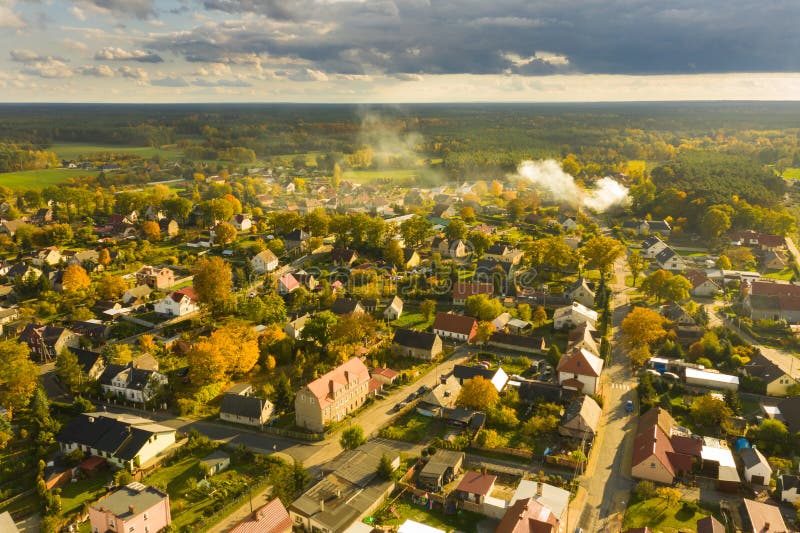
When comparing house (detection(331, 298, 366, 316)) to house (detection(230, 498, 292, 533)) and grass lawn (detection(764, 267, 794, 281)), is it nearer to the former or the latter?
house (detection(230, 498, 292, 533))

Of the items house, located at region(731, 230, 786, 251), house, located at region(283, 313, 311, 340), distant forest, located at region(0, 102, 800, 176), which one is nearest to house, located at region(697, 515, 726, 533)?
house, located at region(283, 313, 311, 340)

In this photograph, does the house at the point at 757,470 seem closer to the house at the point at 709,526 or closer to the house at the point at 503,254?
the house at the point at 709,526

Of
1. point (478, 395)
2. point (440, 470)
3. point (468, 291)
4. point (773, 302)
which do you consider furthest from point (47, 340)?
point (773, 302)

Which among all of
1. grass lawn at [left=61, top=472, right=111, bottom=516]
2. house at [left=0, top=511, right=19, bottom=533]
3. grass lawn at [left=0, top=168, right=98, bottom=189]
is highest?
grass lawn at [left=0, top=168, right=98, bottom=189]

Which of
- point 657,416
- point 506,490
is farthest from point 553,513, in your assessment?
point 657,416

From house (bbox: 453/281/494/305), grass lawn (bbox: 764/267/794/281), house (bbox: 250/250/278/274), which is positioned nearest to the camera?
house (bbox: 453/281/494/305)
